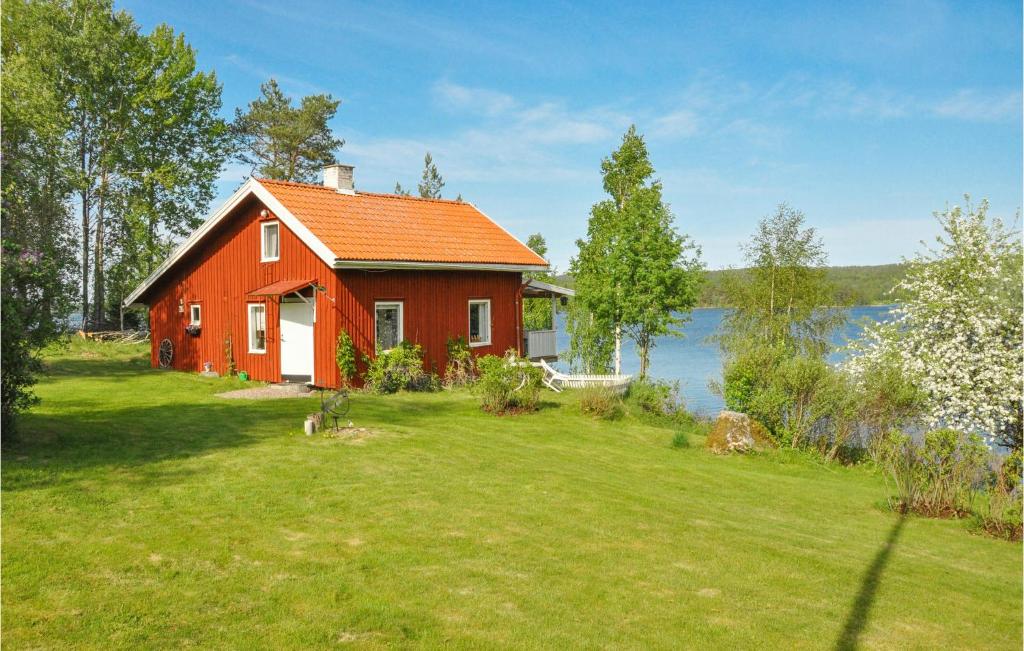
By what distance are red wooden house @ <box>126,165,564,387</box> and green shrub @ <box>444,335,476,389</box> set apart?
252 millimetres

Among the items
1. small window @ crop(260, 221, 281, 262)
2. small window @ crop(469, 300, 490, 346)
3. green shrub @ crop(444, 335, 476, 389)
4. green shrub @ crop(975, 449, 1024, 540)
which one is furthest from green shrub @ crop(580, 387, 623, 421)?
small window @ crop(260, 221, 281, 262)

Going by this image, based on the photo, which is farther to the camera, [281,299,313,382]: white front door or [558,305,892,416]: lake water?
[558,305,892,416]: lake water

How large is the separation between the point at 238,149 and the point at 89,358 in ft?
76.0

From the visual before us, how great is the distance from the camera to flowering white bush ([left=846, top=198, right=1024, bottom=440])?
16.6 metres

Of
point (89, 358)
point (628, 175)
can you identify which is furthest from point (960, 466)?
point (89, 358)

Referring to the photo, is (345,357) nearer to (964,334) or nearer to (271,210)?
(271,210)

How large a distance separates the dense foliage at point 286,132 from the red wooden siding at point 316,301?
2395 centimetres

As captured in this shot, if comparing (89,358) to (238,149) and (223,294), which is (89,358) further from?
(238,149)

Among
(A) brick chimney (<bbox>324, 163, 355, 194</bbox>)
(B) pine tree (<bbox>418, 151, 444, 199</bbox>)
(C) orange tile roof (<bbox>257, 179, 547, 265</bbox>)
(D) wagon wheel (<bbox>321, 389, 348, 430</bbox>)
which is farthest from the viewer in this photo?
(B) pine tree (<bbox>418, 151, 444, 199</bbox>)

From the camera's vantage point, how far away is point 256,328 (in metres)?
21.6

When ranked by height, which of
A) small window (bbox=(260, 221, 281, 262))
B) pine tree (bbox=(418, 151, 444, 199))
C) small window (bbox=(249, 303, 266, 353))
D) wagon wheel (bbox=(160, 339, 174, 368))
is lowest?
wagon wheel (bbox=(160, 339, 174, 368))

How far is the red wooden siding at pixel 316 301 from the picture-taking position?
19.4 metres

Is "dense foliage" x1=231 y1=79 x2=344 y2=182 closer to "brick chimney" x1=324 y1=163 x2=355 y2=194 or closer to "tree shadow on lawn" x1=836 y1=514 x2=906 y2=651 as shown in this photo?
"brick chimney" x1=324 y1=163 x2=355 y2=194

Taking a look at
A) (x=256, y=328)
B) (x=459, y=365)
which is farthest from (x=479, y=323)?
(x=256, y=328)
